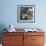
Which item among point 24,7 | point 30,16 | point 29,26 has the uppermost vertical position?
point 24,7

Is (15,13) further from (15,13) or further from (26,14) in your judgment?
(26,14)

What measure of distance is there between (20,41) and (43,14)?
122cm

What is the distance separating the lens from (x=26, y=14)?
4199 millimetres

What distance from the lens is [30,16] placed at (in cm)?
419

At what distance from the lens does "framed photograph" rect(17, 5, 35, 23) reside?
164 inches

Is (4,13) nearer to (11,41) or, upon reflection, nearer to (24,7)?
(24,7)

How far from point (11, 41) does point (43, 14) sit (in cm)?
139

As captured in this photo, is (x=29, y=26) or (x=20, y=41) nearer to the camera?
(x=20, y=41)

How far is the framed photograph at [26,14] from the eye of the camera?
4.17 m

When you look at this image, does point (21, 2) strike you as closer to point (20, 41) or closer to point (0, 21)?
point (0, 21)

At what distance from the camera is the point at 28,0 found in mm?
4168

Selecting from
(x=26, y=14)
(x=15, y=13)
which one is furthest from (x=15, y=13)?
(x=26, y=14)

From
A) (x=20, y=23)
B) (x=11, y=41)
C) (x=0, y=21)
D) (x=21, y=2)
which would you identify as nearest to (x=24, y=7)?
(x=21, y=2)

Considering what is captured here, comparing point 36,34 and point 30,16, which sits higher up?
point 30,16
